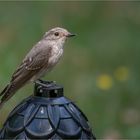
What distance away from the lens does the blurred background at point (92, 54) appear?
9148 millimetres

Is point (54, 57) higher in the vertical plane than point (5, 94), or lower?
higher

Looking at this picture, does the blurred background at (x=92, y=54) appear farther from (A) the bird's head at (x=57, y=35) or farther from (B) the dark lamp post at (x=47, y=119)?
(B) the dark lamp post at (x=47, y=119)

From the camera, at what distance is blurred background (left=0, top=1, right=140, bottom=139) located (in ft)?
30.0

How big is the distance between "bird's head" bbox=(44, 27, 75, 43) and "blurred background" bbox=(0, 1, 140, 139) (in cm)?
243

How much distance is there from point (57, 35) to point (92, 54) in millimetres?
4191

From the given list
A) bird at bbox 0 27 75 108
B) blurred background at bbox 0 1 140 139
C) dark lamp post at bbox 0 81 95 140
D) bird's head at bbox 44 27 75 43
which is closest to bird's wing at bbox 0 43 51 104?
bird at bbox 0 27 75 108

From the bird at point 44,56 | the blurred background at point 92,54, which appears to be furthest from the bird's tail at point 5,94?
the blurred background at point 92,54

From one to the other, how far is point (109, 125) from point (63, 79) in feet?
3.59

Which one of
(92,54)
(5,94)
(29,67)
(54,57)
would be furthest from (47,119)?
(92,54)

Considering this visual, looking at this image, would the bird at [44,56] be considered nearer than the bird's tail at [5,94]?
No

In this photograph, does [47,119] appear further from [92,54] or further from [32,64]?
[92,54]

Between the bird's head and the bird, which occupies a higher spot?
the bird's head

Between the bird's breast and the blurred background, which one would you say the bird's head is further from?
the blurred background

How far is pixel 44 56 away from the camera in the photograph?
6.46 m
